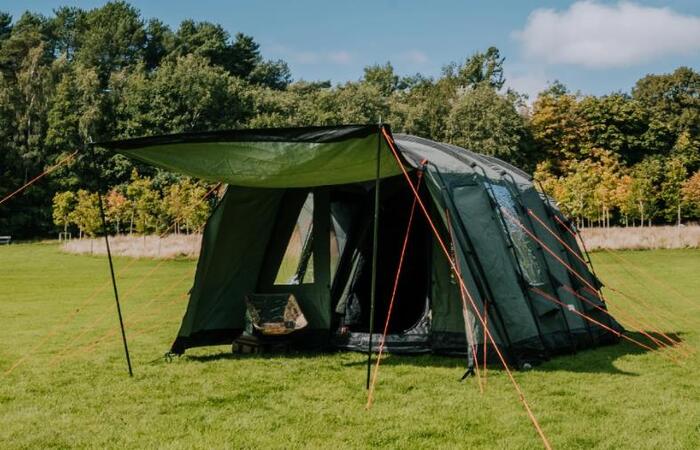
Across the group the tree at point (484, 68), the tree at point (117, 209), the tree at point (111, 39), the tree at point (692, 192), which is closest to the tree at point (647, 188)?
the tree at point (692, 192)

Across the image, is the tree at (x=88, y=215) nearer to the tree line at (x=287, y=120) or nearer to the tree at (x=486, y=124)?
the tree line at (x=287, y=120)

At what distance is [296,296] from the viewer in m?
8.47

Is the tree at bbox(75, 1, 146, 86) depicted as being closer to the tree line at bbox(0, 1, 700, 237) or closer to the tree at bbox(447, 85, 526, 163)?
the tree line at bbox(0, 1, 700, 237)

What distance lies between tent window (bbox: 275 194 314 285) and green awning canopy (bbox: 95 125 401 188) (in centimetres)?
124

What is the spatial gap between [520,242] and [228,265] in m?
3.35

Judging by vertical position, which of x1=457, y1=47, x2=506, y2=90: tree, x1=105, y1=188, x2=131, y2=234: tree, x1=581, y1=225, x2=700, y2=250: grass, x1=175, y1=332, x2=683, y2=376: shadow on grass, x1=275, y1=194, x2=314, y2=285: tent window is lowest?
x1=175, y1=332, x2=683, y2=376: shadow on grass

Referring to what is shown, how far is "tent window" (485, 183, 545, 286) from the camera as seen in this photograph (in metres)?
7.72

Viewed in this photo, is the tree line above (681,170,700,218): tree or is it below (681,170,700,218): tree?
above

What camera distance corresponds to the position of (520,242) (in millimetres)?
7836

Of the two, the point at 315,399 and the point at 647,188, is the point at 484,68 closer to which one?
the point at 647,188

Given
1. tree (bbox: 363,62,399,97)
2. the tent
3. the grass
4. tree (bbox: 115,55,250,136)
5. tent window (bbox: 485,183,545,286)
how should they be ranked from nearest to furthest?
the tent
tent window (bbox: 485,183,545,286)
the grass
tree (bbox: 115,55,250,136)
tree (bbox: 363,62,399,97)

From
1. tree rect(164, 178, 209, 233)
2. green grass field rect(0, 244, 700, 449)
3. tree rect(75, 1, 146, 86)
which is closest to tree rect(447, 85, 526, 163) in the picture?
tree rect(164, 178, 209, 233)

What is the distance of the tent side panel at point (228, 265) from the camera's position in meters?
8.11

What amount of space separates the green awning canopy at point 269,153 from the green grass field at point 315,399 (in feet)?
6.45
